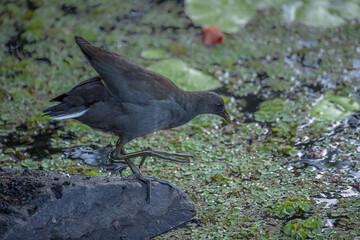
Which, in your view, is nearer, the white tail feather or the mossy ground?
the white tail feather

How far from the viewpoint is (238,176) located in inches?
145

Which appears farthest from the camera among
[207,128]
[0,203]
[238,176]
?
[207,128]

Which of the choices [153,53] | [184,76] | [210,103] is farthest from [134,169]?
[153,53]

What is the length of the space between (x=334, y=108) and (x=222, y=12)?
6.52 ft

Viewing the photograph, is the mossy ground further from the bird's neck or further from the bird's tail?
the bird's tail

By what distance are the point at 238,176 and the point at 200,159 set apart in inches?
14.7

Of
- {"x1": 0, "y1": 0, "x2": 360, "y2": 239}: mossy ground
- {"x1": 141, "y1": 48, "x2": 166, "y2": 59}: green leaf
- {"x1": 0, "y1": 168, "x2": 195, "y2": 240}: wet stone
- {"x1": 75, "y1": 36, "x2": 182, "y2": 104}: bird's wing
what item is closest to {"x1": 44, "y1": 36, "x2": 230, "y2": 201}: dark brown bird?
{"x1": 75, "y1": 36, "x2": 182, "y2": 104}: bird's wing

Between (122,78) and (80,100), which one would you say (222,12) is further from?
(80,100)

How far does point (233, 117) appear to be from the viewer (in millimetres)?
4496

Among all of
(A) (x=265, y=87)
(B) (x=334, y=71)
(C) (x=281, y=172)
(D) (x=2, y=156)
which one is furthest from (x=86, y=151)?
(B) (x=334, y=71)

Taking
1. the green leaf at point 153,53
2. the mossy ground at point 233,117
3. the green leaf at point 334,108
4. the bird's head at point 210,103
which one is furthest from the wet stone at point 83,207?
the green leaf at point 153,53

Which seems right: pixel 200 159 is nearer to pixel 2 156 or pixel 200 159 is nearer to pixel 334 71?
pixel 2 156

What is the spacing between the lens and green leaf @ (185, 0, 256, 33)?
5637 millimetres

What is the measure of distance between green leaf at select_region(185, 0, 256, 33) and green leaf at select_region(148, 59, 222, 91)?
2.64 ft
